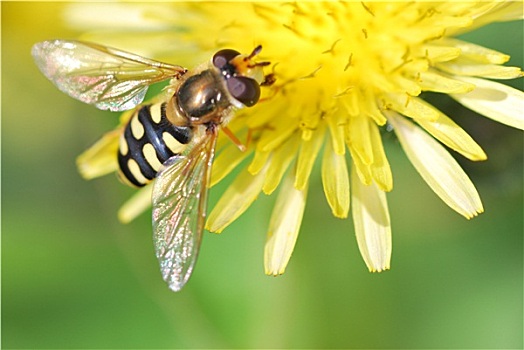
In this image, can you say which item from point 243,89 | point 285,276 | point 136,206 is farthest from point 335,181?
point 136,206

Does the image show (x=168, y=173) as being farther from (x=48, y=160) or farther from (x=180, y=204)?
(x=48, y=160)

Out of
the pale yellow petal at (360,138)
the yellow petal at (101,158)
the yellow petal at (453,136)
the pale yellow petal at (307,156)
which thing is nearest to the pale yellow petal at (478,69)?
the yellow petal at (453,136)

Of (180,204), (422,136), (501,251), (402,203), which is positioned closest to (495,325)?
(501,251)

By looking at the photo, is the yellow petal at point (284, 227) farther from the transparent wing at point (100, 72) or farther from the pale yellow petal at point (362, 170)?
the transparent wing at point (100, 72)

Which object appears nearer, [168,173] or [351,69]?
[168,173]

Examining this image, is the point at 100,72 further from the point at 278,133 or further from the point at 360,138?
the point at 360,138

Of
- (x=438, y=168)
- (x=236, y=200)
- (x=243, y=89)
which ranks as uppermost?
(x=243, y=89)
